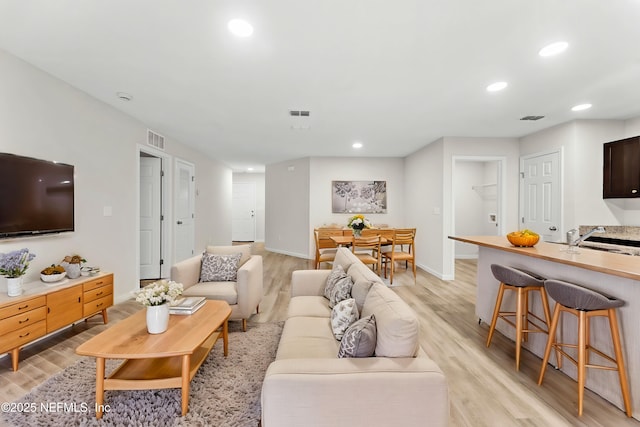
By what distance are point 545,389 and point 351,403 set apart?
1736mm

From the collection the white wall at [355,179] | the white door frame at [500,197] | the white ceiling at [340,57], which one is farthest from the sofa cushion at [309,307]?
the white wall at [355,179]

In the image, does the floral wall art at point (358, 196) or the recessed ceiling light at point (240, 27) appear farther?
the floral wall art at point (358, 196)

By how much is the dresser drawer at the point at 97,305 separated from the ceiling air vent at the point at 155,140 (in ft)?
8.11

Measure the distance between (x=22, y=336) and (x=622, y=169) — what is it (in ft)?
22.0

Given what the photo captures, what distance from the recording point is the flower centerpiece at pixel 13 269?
2252 millimetres

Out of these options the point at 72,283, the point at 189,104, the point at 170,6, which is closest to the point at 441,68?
the point at 170,6

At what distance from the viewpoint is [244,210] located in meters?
10.1

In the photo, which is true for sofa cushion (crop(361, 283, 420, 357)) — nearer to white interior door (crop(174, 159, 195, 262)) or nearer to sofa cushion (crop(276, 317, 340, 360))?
sofa cushion (crop(276, 317, 340, 360))

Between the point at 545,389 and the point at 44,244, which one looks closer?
the point at 545,389

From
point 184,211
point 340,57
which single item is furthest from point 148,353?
point 184,211

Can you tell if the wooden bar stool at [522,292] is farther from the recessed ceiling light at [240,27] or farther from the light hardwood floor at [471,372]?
the recessed ceiling light at [240,27]

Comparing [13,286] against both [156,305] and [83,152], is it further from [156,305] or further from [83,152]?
[83,152]

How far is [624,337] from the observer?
1.83m

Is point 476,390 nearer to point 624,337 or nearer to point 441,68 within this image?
point 624,337
